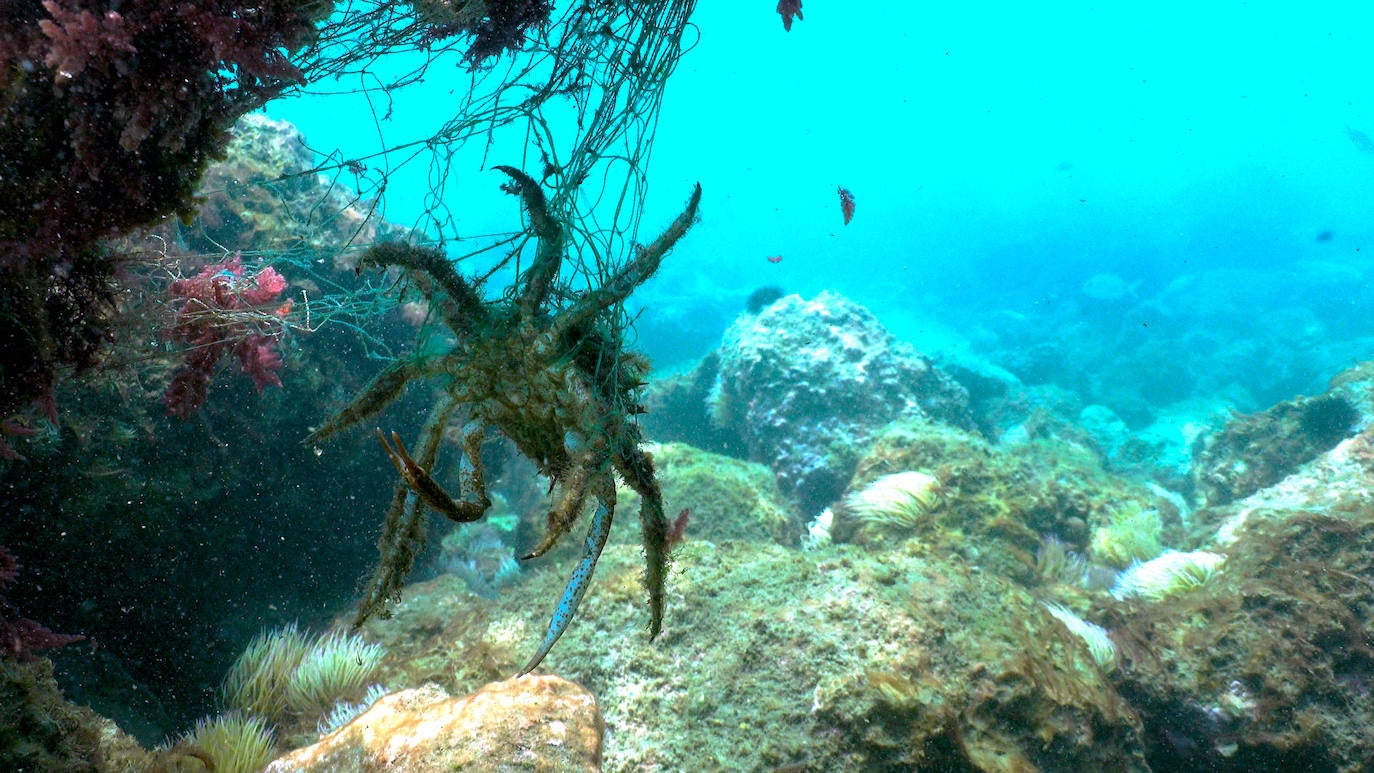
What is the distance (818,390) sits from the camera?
39.9ft

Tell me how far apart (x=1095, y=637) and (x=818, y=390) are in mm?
7427

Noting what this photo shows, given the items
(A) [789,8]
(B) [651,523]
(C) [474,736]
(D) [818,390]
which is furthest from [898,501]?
(C) [474,736]

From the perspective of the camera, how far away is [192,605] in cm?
486

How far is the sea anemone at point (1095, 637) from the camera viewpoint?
5.01 metres

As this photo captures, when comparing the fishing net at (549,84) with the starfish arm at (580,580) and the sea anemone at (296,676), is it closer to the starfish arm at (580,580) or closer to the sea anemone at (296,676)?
the starfish arm at (580,580)

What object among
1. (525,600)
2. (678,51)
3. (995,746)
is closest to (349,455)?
(525,600)

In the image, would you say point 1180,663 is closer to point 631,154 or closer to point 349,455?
point 631,154

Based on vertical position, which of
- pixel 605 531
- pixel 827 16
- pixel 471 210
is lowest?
pixel 605 531

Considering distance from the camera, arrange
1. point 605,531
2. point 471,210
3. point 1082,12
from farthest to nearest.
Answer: point 471,210, point 1082,12, point 605,531

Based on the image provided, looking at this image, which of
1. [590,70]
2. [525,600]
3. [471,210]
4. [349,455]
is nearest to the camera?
[590,70]

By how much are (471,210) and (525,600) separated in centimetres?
6304

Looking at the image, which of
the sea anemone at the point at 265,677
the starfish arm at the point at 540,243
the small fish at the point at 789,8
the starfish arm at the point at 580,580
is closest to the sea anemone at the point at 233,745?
the sea anemone at the point at 265,677

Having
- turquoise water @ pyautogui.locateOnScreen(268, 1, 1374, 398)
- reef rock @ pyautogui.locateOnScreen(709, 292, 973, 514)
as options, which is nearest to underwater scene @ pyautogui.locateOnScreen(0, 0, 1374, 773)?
reef rock @ pyautogui.locateOnScreen(709, 292, 973, 514)

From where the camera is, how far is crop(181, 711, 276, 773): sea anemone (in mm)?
3295
